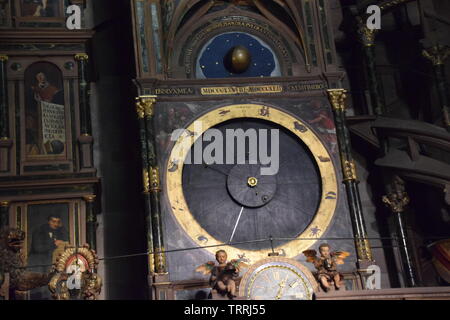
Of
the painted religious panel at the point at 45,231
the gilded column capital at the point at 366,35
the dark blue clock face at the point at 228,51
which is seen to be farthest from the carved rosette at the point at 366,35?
the painted religious panel at the point at 45,231

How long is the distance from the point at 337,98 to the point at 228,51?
1954mm

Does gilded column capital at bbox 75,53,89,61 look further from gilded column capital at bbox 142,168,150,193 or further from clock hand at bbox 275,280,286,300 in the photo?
clock hand at bbox 275,280,286,300

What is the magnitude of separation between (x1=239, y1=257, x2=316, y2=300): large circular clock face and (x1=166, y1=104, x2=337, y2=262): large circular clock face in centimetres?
137

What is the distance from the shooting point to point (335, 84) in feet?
46.4

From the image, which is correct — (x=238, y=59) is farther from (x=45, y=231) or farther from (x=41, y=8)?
(x=45, y=231)

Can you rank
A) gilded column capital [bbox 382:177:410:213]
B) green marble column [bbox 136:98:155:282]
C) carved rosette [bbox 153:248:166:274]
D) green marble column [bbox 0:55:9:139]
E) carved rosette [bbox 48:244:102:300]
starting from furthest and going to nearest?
1. gilded column capital [bbox 382:177:410:213]
2. green marble column [bbox 0:55:9:139]
3. green marble column [bbox 136:98:155:282]
4. carved rosette [bbox 153:248:166:274]
5. carved rosette [bbox 48:244:102:300]

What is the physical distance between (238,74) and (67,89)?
2.82 meters

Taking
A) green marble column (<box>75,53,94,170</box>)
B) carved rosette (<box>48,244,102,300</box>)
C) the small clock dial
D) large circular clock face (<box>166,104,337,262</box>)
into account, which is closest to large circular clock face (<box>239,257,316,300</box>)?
the small clock dial

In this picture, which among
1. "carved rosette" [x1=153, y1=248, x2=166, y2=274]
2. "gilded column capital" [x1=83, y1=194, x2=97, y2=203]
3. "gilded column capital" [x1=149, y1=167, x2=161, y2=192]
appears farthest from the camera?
"gilded column capital" [x1=83, y1=194, x2=97, y2=203]

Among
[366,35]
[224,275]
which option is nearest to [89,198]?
[224,275]
